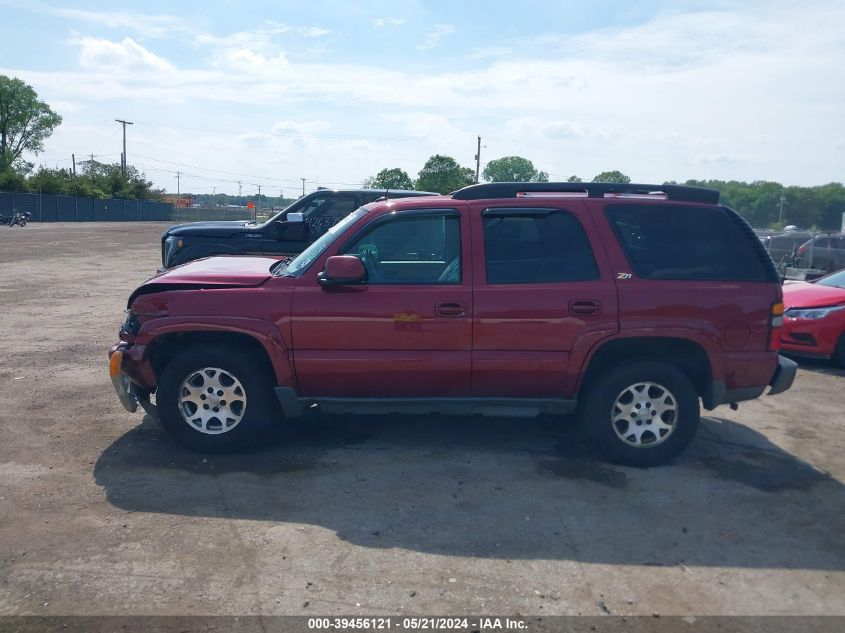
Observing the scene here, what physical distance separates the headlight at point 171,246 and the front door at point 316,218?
1.24m

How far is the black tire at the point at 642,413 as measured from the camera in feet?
18.8

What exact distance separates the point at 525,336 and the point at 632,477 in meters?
1.27

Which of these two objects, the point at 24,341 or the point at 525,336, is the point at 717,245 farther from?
the point at 24,341

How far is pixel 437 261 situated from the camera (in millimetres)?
5863

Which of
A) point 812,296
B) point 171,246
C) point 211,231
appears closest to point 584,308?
point 812,296

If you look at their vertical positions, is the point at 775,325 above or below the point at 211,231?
below

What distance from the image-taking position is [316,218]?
1145 centimetres

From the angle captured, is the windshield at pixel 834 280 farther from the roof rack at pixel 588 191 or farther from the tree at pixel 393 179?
the tree at pixel 393 179

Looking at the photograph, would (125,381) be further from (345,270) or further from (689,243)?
(689,243)

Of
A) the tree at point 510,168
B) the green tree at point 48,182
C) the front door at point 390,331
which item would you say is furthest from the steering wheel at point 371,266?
the green tree at point 48,182

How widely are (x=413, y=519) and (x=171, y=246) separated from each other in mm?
7876

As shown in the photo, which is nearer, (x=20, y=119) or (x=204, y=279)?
(x=204, y=279)

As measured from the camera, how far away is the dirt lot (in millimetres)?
3945

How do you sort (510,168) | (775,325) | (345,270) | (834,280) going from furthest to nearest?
(510,168) < (834,280) < (775,325) < (345,270)
